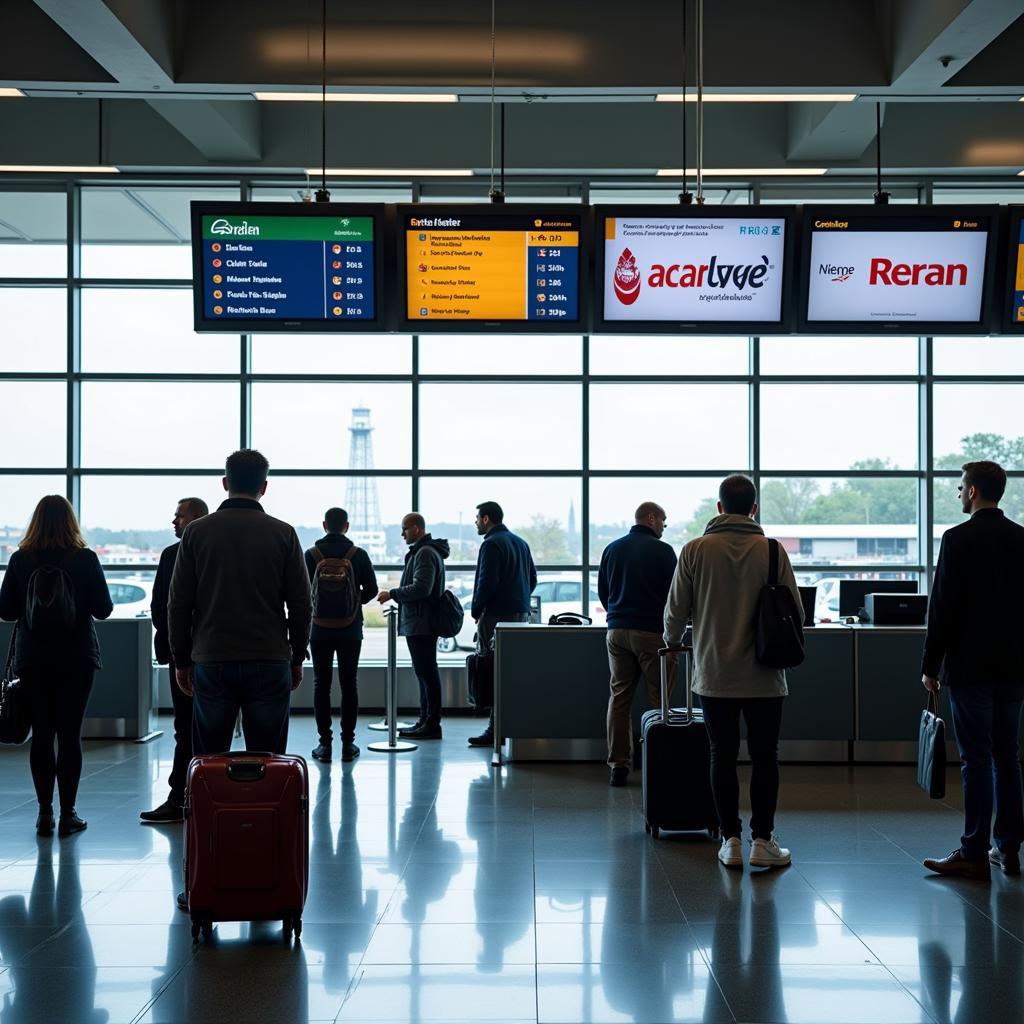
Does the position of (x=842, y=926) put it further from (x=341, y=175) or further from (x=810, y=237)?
(x=341, y=175)

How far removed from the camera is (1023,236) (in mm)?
6031

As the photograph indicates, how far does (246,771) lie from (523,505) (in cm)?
629

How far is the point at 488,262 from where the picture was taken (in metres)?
5.95

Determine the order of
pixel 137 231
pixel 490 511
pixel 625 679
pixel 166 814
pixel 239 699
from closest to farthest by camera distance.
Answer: pixel 239 699
pixel 166 814
pixel 625 679
pixel 490 511
pixel 137 231

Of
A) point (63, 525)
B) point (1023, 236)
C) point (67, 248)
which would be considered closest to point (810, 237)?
point (1023, 236)

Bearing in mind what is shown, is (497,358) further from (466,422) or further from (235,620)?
(235,620)

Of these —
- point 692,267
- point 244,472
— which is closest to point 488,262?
point 692,267

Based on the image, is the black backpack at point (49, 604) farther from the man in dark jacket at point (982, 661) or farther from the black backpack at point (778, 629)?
the man in dark jacket at point (982, 661)

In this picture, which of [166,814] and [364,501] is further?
[364,501]

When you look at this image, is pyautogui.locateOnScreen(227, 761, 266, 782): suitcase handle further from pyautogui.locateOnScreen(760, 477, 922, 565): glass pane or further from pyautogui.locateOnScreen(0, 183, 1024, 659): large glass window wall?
pyautogui.locateOnScreen(760, 477, 922, 565): glass pane

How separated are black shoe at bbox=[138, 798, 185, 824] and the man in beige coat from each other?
2542 mm

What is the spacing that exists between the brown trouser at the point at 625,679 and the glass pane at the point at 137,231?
547 cm

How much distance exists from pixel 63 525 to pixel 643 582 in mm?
2951

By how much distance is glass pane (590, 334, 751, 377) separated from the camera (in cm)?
985
